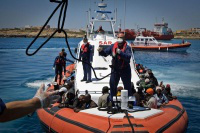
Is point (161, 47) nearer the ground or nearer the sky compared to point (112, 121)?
nearer the sky

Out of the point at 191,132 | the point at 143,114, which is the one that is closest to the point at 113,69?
the point at 143,114

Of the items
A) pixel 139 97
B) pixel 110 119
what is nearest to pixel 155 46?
pixel 139 97

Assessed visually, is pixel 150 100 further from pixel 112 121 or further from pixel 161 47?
pixel 161 47

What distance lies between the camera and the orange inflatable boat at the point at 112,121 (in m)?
4.00

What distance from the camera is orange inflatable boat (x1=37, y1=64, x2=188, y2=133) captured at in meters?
4.00

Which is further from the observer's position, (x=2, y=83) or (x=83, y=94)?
(x=2, y=83)

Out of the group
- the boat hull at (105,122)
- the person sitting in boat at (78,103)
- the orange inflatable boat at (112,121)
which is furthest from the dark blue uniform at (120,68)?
the boat hull at (105,122)

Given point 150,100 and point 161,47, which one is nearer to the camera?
point 150,100

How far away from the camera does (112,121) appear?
4.12 metres

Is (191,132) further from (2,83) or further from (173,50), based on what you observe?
(173,50)

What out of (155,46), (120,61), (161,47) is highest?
(120,61)

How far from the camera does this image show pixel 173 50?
34.9 meters

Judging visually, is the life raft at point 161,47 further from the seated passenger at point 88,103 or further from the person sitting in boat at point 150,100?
the seated passenger at point 88,103

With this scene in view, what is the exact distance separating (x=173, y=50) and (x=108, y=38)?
2853cm
